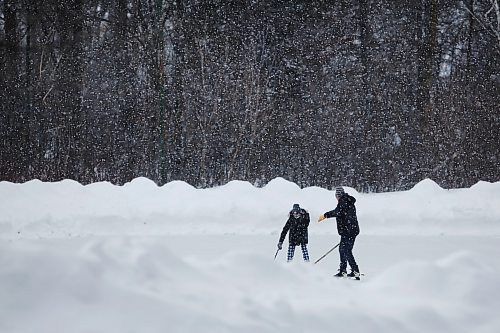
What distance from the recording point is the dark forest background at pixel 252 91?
24.7 meters

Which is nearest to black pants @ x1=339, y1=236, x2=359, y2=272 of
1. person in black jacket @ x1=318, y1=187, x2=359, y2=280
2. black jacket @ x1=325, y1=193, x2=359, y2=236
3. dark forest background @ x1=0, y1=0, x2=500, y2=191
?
person in black jacket @ x1=318, y1=187, x2=359, y2=280

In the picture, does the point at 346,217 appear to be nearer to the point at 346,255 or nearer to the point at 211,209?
the point at 346,255

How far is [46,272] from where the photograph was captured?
561 centimetres

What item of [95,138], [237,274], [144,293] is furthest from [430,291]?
[95,138]

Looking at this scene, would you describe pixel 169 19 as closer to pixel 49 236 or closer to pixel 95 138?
pixel 95 138

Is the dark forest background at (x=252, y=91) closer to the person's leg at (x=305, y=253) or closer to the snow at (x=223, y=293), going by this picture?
the person's leg at (x=305, y=253)

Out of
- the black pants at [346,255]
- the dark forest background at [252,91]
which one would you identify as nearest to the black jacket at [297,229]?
the black pants at [346,255]

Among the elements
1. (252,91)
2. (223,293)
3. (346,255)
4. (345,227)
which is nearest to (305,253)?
(345,227)

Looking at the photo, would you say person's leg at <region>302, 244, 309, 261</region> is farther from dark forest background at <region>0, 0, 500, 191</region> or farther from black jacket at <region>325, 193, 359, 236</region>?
dark forest background at <region>0, 0, 500, 191</region>

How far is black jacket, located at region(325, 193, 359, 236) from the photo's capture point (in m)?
11.2

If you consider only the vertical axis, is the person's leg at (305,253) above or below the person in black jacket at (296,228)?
below

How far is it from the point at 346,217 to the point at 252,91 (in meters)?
15.6

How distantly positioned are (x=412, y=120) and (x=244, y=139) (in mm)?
6340

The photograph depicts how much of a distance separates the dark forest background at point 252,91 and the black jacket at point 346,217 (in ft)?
43.9
